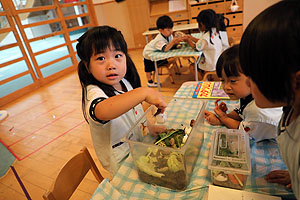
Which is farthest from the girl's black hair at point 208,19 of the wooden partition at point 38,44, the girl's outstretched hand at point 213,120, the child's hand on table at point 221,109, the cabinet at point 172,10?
the wooden partition at point 38,44

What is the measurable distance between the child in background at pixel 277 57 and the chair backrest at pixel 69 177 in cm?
69

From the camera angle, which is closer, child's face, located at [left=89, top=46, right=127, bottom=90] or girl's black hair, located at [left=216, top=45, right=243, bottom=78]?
child's face, located at [left=89, top=46, right=127, bottom=90]

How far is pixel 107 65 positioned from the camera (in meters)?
0.76

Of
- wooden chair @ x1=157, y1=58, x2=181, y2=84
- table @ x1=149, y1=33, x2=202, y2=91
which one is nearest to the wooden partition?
wooden chair @ x1=157, y1=58, x2=181, y2=84

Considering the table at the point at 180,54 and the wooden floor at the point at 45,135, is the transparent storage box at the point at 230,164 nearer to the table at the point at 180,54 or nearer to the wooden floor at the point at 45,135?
the wooden floor at the point at 45,135

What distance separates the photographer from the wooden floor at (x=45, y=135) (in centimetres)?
163

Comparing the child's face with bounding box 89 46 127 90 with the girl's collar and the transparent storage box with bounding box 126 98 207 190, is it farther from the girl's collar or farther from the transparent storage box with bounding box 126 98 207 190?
the girl's collar

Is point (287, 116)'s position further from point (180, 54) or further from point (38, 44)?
point (38, 44)

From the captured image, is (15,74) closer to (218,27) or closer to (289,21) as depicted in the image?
(218,27)

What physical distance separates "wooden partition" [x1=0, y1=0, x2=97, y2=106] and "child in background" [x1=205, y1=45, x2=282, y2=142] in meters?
3.76

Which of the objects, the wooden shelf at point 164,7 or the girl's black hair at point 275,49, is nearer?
the girl's black hair at point 275,49

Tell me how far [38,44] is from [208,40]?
138 inches

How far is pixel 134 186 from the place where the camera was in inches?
25.3

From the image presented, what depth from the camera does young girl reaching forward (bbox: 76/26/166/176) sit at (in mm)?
675
